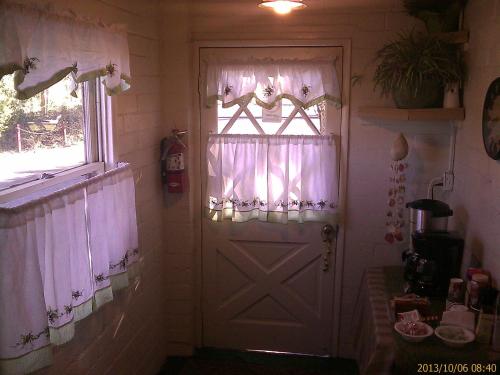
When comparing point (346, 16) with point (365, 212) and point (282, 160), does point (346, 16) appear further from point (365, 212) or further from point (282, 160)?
point (365, 212)

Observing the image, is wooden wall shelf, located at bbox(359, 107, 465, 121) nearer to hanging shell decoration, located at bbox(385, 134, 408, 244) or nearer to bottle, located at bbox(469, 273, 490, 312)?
hanging shell decoration, located at bbox(385, 134, 408, 244)

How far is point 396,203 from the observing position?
333cm

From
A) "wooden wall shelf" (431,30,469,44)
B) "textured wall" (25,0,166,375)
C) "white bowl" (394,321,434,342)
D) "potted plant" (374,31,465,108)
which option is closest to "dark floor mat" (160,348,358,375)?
"textured wall" (25,0,166,375)

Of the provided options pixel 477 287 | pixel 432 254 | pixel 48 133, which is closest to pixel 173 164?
pixel 48 133

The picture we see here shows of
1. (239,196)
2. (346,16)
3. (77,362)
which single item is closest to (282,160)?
(239,196)

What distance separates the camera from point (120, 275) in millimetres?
2441

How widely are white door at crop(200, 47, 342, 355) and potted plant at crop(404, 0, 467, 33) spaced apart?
3.70 ft

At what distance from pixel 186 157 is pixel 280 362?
1543 mm

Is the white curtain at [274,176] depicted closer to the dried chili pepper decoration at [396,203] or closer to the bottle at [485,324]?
the dried chili pepper decoration at [396,203]

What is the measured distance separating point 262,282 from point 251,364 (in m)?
0.56

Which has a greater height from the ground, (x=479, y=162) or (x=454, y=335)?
(x=479, y=162)

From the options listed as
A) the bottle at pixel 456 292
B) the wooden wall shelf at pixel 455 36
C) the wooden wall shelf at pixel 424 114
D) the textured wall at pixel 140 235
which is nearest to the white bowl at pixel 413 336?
the bottle at pixel 456 292

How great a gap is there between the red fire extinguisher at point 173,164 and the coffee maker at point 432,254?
1.43 m

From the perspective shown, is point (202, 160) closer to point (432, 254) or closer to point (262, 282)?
point (262, 282)
